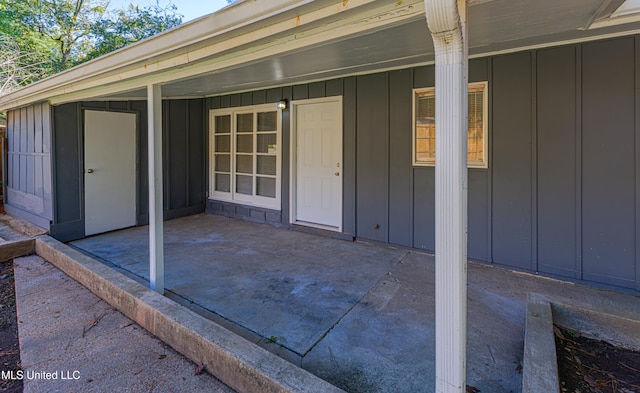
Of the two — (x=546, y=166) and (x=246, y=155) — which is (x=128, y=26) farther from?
(x=546, y=166)

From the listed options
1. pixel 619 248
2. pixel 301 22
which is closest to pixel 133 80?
pixel 301 22

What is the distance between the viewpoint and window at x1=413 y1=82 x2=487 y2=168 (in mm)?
3465

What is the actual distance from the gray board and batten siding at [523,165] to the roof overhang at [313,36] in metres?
0.33

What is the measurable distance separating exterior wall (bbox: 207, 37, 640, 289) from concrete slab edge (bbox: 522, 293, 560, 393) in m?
1.24

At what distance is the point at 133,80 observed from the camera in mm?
2879

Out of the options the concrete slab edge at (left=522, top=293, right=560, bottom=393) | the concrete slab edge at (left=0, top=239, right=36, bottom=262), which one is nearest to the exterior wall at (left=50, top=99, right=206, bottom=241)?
the concrete slab edge at (left=0, top=239, right=36, bottom=262)

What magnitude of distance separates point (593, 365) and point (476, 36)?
2.20 m

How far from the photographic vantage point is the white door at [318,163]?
15.3ft

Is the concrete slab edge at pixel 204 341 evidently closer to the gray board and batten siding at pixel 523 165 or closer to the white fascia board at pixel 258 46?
the white fascia board at pixel 258 46

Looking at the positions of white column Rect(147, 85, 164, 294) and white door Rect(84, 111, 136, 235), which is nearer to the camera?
white column Rect(147, 85, 164, 294)

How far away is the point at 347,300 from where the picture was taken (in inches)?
106

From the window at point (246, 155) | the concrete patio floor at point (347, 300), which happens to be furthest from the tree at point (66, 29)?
the concrete patio floor at point (347, 300)

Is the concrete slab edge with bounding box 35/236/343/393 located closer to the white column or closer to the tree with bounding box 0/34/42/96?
the white column

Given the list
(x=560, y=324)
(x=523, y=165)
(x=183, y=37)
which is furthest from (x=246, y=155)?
(x=560, y=324)
